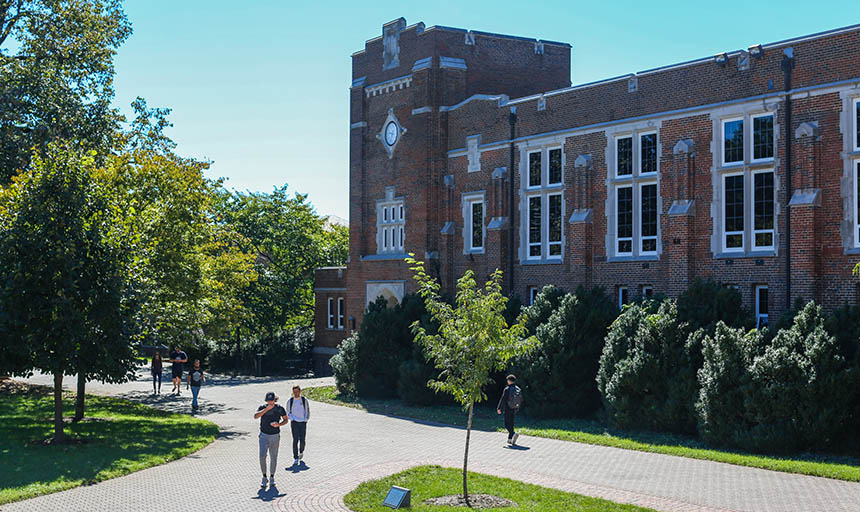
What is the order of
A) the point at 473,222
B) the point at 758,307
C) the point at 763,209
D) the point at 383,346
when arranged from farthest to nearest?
the point at 473,222 → the point at 383,346 → the point at 763,209 → the point at 758,307

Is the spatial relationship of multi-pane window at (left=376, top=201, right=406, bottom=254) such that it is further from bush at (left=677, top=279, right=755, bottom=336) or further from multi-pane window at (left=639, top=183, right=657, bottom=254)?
bush at (left=677, top=279, right=755, bottom=336)

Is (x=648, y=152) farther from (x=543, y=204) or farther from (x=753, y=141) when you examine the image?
(x=543, y=204)

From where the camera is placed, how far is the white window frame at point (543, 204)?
2806cm

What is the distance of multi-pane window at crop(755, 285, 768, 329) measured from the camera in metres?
22.5

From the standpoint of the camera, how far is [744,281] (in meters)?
22.8

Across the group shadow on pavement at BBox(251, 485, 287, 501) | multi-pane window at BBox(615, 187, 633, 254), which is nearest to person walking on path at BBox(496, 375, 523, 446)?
shadow on pavement at BBox(251, 485, 287, 501)

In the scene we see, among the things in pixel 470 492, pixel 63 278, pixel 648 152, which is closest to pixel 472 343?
pixel 470 492

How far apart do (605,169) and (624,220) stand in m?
1.82

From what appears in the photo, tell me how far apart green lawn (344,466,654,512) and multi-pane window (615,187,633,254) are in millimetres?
12579

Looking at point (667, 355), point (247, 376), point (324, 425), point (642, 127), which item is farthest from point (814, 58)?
point (247, 376)

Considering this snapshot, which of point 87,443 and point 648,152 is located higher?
A: point 648,152

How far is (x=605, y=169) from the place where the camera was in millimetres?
26656

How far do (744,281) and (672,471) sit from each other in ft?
28.6

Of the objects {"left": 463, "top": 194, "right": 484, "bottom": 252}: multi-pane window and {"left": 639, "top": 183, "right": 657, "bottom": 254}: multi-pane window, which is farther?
{"left": 463, "top": 194, "right": 484, "bottom": 252}: multi-pane window
